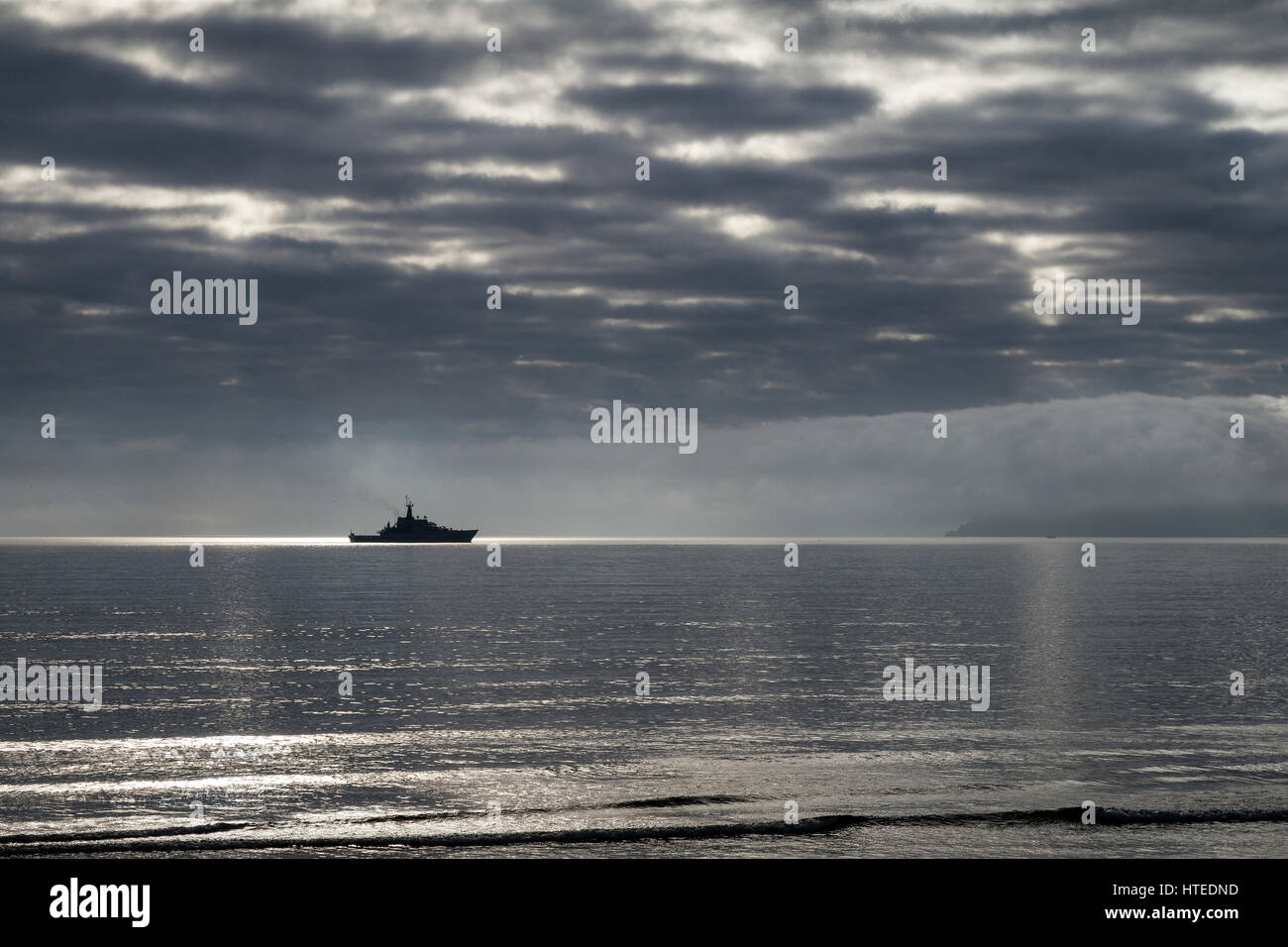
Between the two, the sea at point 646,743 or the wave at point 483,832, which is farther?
the sea at point 646,743

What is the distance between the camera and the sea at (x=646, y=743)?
89.9ft

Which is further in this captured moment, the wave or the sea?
the sea

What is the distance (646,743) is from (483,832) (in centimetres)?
Result: 1246

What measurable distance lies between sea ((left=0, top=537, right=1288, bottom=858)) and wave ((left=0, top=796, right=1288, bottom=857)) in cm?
10

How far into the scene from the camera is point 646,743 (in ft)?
129

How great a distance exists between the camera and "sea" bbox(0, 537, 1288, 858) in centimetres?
2739

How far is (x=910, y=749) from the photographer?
3841 cm

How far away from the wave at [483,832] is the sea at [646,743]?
0.33 ft

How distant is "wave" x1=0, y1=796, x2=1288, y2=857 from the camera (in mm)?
26438

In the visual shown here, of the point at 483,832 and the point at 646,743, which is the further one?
the point at 646,743

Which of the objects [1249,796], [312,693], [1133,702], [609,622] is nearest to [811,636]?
[609,622]

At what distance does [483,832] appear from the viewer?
27641 millimetres
